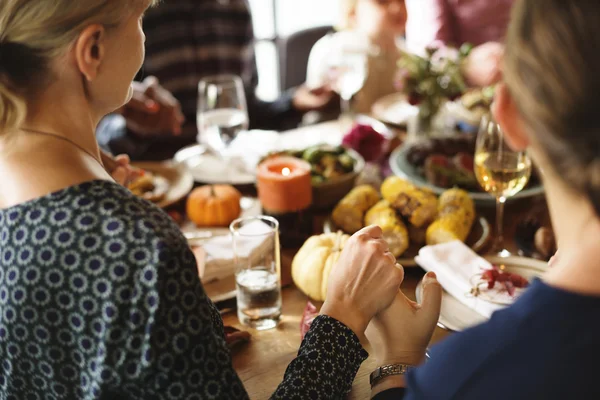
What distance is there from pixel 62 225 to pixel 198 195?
78 centimetres

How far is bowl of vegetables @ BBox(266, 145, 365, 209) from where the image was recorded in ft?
5.41

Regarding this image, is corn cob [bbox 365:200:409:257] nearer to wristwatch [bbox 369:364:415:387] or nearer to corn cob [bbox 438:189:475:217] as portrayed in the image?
corn cob [bbox 438:189:475:217]

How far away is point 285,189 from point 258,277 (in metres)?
0.30

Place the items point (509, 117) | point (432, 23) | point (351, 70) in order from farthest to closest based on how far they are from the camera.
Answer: point (432, 23)
point (351, 70)
point (509, 117)

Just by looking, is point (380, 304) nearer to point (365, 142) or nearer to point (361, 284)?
point (361, 284)

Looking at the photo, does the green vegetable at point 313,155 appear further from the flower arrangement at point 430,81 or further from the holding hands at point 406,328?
the holding hands at point 406,328

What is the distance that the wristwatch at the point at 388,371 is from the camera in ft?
3.31

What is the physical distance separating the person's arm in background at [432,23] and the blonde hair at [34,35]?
285 cm

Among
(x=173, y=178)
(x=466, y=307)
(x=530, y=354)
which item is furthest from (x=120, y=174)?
(x=530, y=354)

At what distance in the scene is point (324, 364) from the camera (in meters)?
0.99

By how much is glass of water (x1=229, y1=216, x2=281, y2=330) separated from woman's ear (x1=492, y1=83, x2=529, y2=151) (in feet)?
1.94

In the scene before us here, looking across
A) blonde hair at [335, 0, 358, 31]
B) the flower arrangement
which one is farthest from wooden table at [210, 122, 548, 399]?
blonde hair at [335, 0, 358, 31]

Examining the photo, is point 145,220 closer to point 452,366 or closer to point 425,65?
point 452,366

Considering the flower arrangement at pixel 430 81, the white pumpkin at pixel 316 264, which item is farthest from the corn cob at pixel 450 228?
the flower arrangement at pixel 430 81
